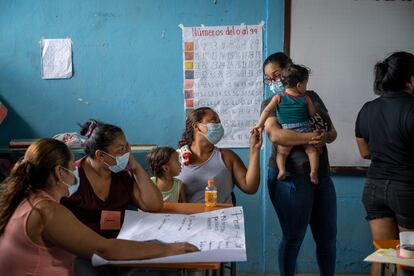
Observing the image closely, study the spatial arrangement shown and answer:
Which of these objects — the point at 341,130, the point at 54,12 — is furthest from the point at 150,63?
the point at 341,130

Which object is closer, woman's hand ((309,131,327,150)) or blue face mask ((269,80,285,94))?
woman's hand ((309,131,327,150))

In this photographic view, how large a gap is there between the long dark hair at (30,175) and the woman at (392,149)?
143 cm

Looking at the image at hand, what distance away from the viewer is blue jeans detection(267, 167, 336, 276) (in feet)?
8.64

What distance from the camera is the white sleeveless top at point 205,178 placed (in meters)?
2.69

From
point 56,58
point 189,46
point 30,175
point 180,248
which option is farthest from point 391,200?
point 56,58

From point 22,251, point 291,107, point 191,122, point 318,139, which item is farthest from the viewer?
point 191,122

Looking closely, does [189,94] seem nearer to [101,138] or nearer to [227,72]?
[227,72]

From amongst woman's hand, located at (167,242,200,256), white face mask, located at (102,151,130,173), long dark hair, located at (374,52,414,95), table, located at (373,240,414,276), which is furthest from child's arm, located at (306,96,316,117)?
woman's hand, located at (167,242,200,256)

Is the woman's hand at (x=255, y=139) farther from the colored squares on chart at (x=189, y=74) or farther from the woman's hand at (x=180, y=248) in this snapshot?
the colored squares on chart at (x=189, y=74)

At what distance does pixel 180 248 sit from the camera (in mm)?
1749

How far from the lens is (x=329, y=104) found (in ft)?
11.6

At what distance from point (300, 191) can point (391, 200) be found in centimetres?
50

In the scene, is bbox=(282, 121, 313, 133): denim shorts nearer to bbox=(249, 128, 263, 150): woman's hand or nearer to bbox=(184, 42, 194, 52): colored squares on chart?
bbox=(249, 128, 263, 150): woman's hand

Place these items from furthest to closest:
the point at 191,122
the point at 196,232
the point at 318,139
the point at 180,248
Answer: the point at 191,122
the point at 318,139
the point at 196,232
the point at 180,248
